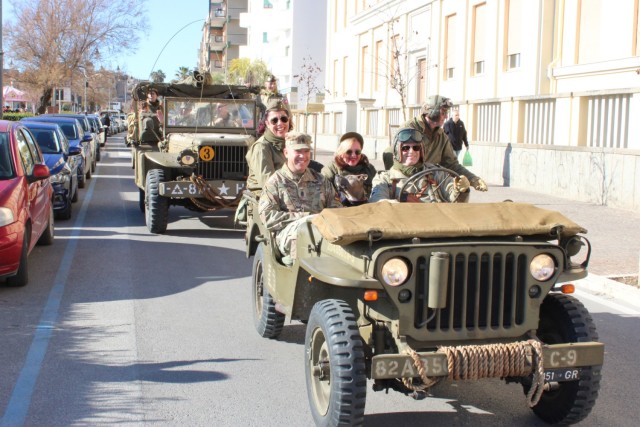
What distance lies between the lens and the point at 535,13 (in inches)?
889

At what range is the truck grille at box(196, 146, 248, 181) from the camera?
13031 mm

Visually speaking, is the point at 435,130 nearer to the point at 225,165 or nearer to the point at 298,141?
the point at 298,141

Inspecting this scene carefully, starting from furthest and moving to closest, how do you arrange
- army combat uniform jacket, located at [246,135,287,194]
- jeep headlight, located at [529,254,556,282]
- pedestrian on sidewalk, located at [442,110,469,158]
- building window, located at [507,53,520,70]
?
building window, located at [507,53,520,70] → pedestrian on sidewalk, located at [442,110,469,158] → army combat uniform jacket, located at [246,135,287,194] → jeep headlight, located at [529,254,556,282]

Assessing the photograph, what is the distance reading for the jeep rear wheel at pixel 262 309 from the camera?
21.7ft

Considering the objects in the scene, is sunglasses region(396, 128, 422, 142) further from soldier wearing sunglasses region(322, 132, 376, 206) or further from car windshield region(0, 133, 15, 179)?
car windshield region(0, 133, 15, 179)

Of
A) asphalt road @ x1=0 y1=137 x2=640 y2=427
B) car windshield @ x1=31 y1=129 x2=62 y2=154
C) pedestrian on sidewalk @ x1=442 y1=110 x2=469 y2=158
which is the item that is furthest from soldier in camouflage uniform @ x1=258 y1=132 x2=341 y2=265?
pedestrian on sidewalk @ x1=442 y1=110 x2=469 y2=158

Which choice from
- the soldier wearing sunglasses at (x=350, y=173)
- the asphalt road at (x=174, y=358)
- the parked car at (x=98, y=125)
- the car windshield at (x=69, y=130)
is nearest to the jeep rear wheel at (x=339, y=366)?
the asphalt road at (x=174, y=358)

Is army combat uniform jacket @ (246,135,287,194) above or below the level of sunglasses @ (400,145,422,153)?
below

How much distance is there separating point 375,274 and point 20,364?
306 centimetres

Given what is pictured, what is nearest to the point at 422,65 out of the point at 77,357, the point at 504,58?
the point at 504,58

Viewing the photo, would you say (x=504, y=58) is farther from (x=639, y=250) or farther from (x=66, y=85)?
(x=66, y=85)

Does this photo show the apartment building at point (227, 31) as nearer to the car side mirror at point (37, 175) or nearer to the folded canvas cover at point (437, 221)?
the car side mirror at point (37, 175)

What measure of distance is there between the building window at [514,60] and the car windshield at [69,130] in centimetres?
1234

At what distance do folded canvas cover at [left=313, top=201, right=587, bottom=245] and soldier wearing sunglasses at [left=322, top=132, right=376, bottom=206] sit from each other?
5.75ft
